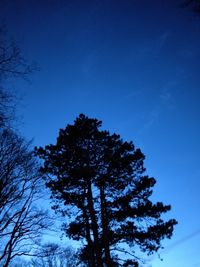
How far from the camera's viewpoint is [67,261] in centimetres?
3344

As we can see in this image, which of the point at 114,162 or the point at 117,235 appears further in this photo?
the point at 114,162

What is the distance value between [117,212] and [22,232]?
517 cm

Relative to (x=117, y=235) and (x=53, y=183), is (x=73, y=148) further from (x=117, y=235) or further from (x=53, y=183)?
(x=117, y=235)

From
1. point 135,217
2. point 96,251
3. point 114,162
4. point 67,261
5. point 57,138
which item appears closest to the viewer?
point 96,251

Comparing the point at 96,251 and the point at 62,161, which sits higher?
the point at 62,161

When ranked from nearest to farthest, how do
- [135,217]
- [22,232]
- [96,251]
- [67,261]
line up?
1. [22,232]
2. [96,251]
3. [135,217]
4. [67,261]

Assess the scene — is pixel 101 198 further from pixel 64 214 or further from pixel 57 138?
pixel 57 138

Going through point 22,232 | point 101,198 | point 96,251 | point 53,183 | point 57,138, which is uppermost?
point 57,138

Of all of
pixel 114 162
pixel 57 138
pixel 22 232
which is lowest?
pixel 22 232

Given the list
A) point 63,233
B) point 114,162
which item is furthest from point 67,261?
point 114,162

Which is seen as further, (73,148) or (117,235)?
(73,148)

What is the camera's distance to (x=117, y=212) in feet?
41.9

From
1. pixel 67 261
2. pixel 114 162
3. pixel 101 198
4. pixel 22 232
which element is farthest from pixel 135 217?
pixel 67 261

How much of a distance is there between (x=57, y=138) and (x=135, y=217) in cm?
701
